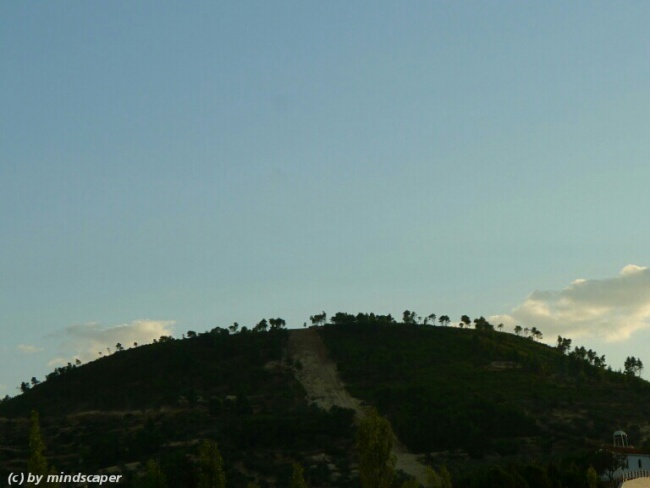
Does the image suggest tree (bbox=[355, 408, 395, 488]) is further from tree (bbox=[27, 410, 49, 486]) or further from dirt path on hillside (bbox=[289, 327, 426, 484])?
dirt path on hillside (bbox=[289, 327, 426, 484])

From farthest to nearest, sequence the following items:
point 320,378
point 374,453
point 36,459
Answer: point 320,378 → point 374,453 → point 36,459

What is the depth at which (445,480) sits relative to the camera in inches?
2302

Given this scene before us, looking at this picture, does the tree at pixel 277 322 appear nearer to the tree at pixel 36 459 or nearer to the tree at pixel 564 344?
the tree at pixel 564 344

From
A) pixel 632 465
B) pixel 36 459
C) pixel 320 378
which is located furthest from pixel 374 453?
pixel 320 378

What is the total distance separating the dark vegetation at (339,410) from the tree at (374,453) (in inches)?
628

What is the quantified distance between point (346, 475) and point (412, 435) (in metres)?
20.9

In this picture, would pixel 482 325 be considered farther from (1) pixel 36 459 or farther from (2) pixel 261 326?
(1) pixel 36 459

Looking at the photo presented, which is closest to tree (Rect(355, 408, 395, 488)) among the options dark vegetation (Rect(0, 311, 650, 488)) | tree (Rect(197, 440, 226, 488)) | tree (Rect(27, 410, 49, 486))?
tree (Rect(197, 440, 226, 488))

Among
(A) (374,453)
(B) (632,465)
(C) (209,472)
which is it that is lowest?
(B) (632,465)

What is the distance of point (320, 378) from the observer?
144 meters

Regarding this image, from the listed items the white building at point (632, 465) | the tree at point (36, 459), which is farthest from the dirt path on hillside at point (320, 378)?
the tree at point (36, 459)

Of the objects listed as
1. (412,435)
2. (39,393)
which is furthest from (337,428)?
(39,393)

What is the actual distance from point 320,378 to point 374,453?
312 ft

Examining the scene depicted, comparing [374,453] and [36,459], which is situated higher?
[36,459]
